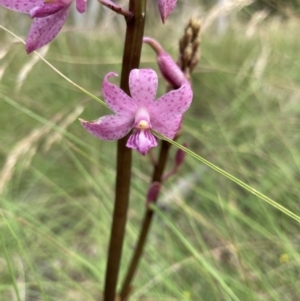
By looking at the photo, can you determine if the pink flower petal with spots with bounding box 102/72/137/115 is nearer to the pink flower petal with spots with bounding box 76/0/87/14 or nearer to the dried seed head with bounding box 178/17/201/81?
the pink flower petal with spots with bounding box 76/0/87/14

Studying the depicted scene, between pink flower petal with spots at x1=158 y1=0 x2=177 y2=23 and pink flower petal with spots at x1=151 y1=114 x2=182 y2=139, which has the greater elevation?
pink flower petal with spots at x1=158 y1=0 x2=177 y2=23

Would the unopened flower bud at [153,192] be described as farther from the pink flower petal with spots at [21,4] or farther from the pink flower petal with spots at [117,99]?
the pink flower petal with spots at [21,4]

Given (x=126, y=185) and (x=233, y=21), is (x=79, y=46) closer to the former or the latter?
(x=233, y=21)

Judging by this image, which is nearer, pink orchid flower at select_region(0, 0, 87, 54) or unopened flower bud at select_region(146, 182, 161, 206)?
pink orchid flower at select_region(0, 0, 87, 54)

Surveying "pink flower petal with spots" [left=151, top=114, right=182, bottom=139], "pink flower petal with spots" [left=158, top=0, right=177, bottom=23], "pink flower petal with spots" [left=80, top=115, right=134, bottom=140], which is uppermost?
"pink flower petal with spots" [left=158, top=0, right=177, bottom=23]

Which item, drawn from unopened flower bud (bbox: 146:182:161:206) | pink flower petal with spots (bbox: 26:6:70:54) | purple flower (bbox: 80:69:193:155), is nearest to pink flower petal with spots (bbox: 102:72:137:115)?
purple flower (bbox: 80:69:193:155)

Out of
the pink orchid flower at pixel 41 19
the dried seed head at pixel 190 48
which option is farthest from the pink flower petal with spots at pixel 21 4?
the dried seed head at pixel 190 48
